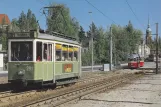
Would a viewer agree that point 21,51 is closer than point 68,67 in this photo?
Yes

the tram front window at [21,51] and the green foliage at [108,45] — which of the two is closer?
the tram front window at [21,51]

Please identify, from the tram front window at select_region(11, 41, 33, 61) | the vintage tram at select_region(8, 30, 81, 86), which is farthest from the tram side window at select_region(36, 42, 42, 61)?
the tram front window at select_region(11, 41, 33, 61)

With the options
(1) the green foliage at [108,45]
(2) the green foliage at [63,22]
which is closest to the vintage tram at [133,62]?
(1) the green foliage at [108,45]

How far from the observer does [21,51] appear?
18.2 m

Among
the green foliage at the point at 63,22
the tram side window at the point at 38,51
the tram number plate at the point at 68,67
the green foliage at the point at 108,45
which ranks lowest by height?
the tram number plate at the point at 68,67

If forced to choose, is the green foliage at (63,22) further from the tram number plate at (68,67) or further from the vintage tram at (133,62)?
the tram number plate at (68,67)

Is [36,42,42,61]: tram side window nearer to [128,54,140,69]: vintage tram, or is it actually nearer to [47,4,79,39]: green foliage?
[128,54,140,69]: vintage tram

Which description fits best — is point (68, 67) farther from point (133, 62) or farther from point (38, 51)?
point (133, 62)

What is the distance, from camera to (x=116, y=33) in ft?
361

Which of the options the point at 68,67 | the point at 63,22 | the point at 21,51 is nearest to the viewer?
the point at 21,51

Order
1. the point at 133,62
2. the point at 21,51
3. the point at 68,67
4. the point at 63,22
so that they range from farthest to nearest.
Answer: the point at 63,22
the point at 133,62
the point at 68,67
the point at 21,51

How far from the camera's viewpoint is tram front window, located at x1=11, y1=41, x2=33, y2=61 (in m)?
18.0

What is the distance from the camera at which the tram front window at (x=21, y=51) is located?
1805 cm

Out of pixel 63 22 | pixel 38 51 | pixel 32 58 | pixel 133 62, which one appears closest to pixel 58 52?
pixel 38 51
